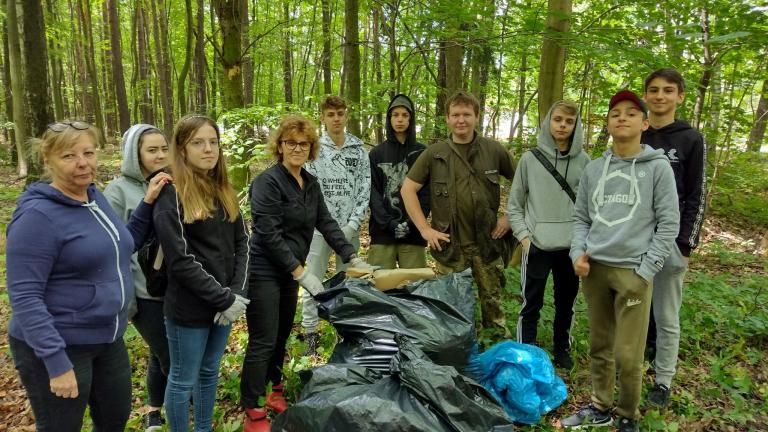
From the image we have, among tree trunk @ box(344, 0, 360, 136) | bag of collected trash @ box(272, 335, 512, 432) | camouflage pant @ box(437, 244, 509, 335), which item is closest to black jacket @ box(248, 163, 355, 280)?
bag of collected trash @ box(272, 335, 512, 432)

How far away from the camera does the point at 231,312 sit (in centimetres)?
229

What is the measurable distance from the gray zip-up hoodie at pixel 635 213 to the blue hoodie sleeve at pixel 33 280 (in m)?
2.74

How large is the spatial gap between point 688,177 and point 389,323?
7.33ft

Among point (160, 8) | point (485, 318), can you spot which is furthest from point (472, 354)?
point (160, 8)

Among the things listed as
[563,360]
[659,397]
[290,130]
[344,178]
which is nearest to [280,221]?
[290,130]

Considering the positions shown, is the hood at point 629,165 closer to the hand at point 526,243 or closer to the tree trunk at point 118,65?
the hand at point 526,243

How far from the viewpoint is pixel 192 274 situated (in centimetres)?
216

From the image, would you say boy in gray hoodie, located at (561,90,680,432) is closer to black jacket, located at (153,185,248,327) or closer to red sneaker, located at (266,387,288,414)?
red sneaker, located at (266,387,288,414)

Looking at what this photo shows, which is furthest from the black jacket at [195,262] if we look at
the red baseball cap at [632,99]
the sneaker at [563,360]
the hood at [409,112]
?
the sneaker at [563,360]

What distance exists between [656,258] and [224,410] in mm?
2909

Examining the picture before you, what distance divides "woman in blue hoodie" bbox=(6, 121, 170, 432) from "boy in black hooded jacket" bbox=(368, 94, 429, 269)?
2171mm

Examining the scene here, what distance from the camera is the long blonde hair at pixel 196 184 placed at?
2199mm

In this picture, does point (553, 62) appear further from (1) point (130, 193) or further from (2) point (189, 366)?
(2) point (189, 366)

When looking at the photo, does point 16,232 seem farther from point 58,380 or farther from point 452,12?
point 452,12
